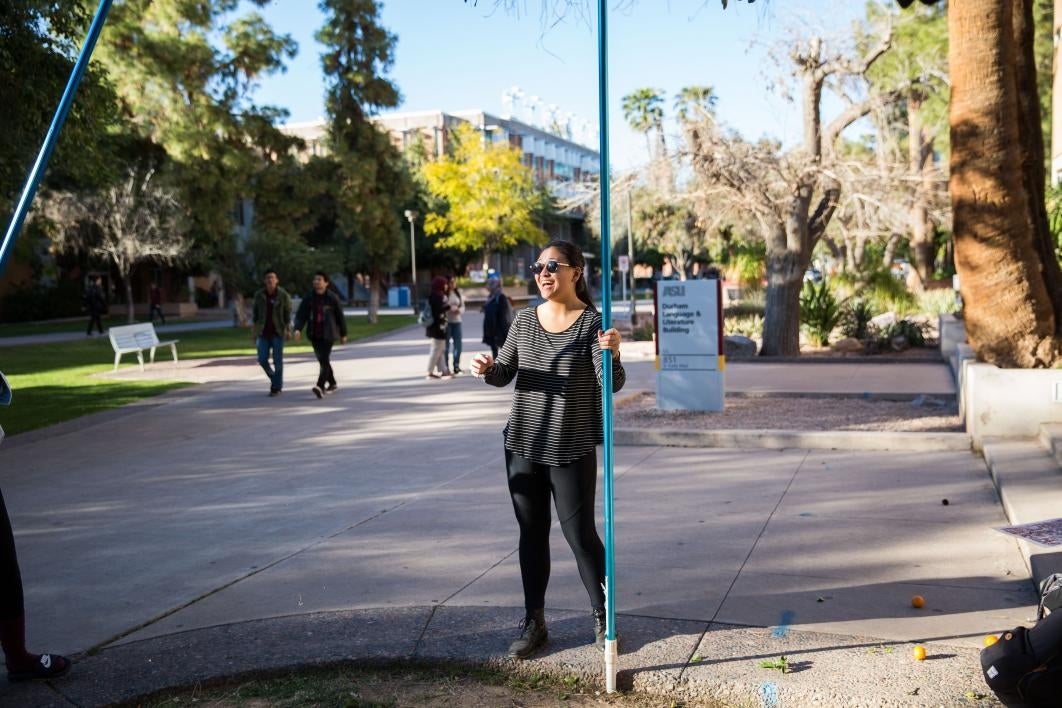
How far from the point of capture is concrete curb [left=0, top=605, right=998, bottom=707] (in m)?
3.85

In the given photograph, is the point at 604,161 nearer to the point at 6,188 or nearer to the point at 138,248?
the point at 6,188

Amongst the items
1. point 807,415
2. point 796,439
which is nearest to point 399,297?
point 807,415

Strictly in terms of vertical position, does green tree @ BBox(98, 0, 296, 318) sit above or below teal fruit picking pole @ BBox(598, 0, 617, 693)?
above

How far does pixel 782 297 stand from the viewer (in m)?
17.4

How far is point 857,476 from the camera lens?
781 cm

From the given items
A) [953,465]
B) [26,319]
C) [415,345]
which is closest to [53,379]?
[415,345]

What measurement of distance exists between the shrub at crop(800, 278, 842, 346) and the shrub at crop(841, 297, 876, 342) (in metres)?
0.17

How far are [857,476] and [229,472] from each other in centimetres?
534

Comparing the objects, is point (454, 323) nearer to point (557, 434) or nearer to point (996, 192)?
point (996, 192)

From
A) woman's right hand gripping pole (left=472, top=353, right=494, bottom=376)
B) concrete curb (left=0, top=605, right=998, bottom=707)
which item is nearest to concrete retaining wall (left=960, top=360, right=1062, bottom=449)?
concrete curb (left=0, top=605, right=998, bottom=707)

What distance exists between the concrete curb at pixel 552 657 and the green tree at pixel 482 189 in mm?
47960

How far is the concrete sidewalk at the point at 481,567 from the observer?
4.20 meters

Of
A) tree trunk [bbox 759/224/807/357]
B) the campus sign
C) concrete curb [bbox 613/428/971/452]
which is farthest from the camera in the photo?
tree trunk [bbox 759/224/807/357]

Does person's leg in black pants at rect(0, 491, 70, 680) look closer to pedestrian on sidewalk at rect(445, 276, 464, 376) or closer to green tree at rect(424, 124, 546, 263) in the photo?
pedestrian on sidewalk at rect(445, 276, 464, 376)
